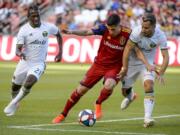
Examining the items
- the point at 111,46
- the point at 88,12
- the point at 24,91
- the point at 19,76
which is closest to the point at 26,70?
the point at 19,76

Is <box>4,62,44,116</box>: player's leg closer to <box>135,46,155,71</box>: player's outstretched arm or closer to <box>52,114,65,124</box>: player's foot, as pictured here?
<box>52,114,65,124</box>: player's foot

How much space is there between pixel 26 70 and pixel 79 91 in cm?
191

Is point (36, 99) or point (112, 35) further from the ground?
point (112, 35)

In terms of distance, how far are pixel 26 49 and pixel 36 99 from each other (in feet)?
11.9

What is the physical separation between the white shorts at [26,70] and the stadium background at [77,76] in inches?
30.4

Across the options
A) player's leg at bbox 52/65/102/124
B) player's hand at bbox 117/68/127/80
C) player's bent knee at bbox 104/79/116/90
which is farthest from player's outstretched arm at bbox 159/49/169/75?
player's leg at bbox 52/65/102/124

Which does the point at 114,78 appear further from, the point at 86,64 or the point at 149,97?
the point at 86,64

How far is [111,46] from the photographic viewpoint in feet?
50.8

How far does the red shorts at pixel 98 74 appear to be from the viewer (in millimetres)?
15367

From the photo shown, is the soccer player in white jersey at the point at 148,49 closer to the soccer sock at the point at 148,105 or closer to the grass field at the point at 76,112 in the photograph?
the soccer sock at the point at 148,105

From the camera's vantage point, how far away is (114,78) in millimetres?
15281

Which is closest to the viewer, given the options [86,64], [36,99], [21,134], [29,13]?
[21,134]

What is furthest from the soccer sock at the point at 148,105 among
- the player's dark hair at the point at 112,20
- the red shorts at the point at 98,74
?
the player's dark hair at the point at 112,20

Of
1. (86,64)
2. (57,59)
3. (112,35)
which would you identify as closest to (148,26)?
(112,35)
